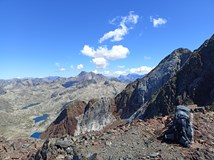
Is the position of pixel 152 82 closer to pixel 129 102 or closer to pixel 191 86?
pixel 129 102

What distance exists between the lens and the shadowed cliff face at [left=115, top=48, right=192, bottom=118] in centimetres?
12350

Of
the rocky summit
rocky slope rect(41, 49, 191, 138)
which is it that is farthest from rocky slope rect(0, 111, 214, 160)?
rocky slope rect(41, 49, 191, 138)

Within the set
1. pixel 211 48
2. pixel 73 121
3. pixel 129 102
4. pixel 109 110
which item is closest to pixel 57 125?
pixel 73 121

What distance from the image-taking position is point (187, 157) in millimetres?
21406

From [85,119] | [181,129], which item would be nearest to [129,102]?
[85,119]

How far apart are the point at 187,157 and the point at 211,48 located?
68183 mm

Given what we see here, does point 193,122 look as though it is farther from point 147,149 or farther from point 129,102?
point 129,102

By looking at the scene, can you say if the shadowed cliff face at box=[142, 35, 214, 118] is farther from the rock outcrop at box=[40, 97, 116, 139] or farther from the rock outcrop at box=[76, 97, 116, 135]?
the rock outcrop at box=[40, 97, 116, 139]

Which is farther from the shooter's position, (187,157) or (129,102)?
(129,102)

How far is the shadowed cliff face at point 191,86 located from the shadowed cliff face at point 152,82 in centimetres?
2816

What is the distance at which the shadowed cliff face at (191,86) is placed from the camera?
72.7 meters

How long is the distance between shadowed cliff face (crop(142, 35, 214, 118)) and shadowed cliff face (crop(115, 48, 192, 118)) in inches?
1109

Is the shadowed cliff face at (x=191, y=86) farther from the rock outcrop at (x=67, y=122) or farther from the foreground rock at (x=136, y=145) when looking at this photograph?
the rock outcrop at (x=67, y=122)

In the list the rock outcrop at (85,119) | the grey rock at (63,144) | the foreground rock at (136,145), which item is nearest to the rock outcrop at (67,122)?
the rock outcrop at (85,119)
